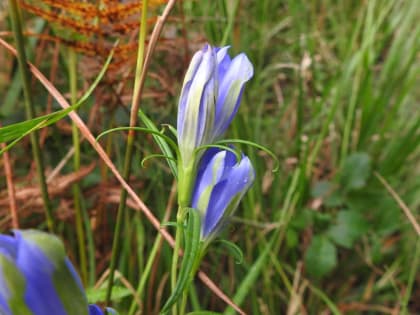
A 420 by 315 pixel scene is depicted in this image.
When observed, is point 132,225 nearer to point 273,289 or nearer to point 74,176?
point 74,176

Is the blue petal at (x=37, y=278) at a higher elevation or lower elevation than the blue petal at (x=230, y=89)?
lower

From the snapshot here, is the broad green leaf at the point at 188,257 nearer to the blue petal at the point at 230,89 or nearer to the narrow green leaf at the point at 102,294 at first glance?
the blue petal at the point at 230,89

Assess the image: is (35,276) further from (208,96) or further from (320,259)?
(320,259)

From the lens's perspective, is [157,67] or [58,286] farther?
[157,67]

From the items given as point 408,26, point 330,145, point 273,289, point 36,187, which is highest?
point 408,26

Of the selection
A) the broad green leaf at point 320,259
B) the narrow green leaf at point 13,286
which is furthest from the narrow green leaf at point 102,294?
the broad green leaf at point 320,259

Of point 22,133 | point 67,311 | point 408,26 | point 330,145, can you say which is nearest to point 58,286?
point 67,311

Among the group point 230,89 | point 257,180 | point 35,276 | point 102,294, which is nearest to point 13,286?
point 35,276
